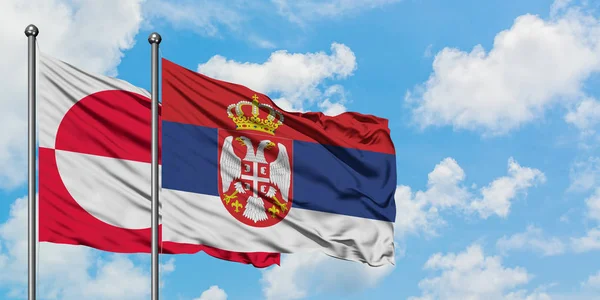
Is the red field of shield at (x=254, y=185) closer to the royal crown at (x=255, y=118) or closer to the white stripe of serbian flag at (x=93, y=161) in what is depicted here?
the royal crown at (x=255, y=118)

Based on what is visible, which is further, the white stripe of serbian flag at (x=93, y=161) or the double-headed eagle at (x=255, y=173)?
the double-headed eagle at (x=255, y=173)

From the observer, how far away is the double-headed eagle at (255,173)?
709 inches

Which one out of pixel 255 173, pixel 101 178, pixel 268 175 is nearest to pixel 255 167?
pixel 255 173

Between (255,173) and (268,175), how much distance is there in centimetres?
29

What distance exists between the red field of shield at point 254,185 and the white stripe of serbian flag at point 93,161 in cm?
107

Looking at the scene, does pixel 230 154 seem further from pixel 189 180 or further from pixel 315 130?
pixel 315 130

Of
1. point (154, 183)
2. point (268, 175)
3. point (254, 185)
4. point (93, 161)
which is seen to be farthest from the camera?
point (268, 175)

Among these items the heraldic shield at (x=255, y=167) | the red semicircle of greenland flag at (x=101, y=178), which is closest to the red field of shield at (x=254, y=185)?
the heraldic shield at (x=255, y=167)

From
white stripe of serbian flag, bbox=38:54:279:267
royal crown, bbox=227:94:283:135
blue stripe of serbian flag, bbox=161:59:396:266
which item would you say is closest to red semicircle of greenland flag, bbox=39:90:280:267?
white stripe of serbian flag, bbox=38:54:279:267

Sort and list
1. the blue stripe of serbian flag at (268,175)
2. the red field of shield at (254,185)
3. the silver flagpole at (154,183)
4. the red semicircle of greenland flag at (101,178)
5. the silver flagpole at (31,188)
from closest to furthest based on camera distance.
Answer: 1. the silver flagpole at (31,188)
2. the silver flagpole at (154,183)
3. the red semicircle of greenland flag at (101,178)
4. the blue stripe of serbian flag at (268,175)
5. the red field of shield at (254,185)

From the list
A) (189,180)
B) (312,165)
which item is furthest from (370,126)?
(189,180)

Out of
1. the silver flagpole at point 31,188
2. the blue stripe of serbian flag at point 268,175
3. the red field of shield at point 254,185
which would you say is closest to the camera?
the silver flagpole at point 31,188

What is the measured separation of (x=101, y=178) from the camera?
16.6 meters

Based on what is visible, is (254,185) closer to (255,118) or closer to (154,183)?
(255,118)
